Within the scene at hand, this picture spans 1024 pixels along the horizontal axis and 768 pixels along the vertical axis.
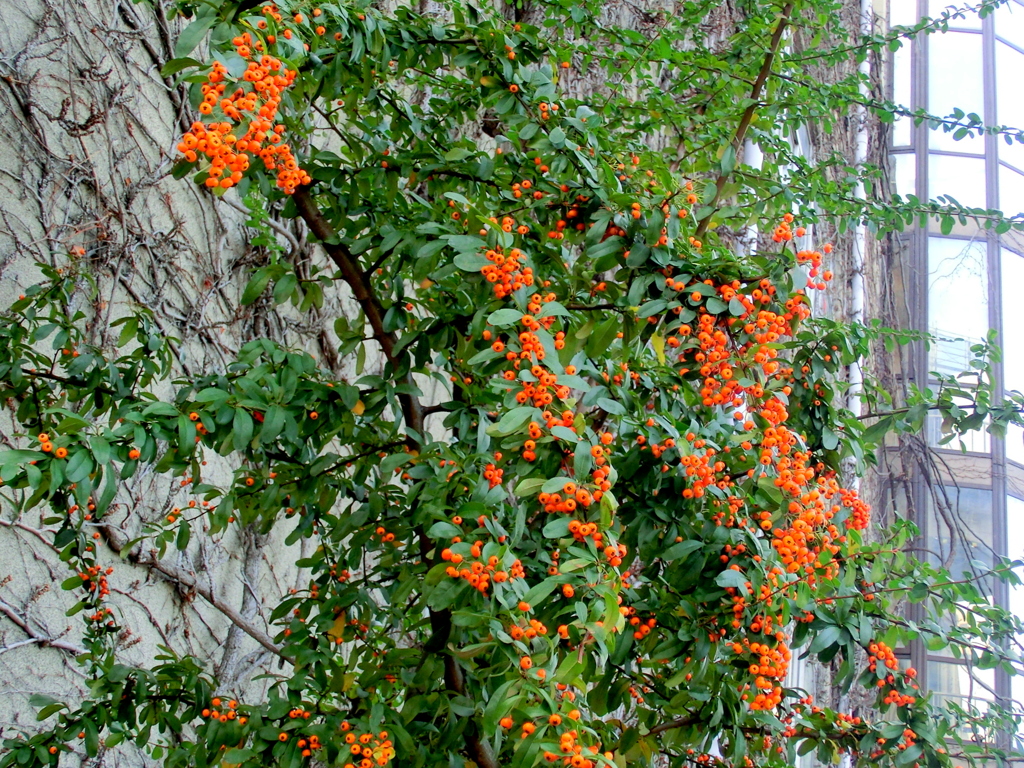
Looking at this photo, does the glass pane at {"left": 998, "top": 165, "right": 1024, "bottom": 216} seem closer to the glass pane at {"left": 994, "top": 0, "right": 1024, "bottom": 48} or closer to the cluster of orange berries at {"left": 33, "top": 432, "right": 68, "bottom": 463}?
the glass pane at {"left": 994, "top": 0, "right": 1024, "bottom": 48}

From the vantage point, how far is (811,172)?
2.07 meters

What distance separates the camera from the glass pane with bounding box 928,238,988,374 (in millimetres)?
6512

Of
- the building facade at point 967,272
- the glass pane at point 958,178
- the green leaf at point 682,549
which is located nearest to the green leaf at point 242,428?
the green leaf at point 682,549

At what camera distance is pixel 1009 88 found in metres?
7.00

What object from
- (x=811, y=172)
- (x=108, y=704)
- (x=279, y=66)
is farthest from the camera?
(x=811, y=172)

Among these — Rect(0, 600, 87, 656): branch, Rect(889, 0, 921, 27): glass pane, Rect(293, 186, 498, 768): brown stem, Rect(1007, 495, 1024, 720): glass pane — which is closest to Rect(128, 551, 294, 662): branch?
Rect(0, 600, 87, 656): branch

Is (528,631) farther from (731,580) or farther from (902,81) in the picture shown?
(902,81)

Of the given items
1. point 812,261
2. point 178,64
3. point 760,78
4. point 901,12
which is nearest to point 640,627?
point 812,261

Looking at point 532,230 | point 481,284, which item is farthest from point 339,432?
point 532,230

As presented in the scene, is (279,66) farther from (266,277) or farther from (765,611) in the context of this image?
(765,611)

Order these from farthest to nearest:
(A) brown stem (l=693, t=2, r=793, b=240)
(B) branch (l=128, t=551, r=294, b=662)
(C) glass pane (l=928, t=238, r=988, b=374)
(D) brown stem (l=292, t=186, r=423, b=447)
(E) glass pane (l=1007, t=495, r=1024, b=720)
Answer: (C) glass pane (l=928, t=238, r=988, b=374)
(E) glass pane (l=1007, t=495, r=1024, b=720)
(B) branch (l=128, t=551, r=294, b=662)
(A) brown stem (l=693, t=2, r=793, b=240)
(D) brown stem (l=292, t=186, r=423, b=447)

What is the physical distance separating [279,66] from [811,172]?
1413mm

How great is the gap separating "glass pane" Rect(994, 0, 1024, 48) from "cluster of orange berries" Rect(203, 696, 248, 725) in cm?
782

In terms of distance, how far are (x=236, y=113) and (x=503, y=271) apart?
355mm
